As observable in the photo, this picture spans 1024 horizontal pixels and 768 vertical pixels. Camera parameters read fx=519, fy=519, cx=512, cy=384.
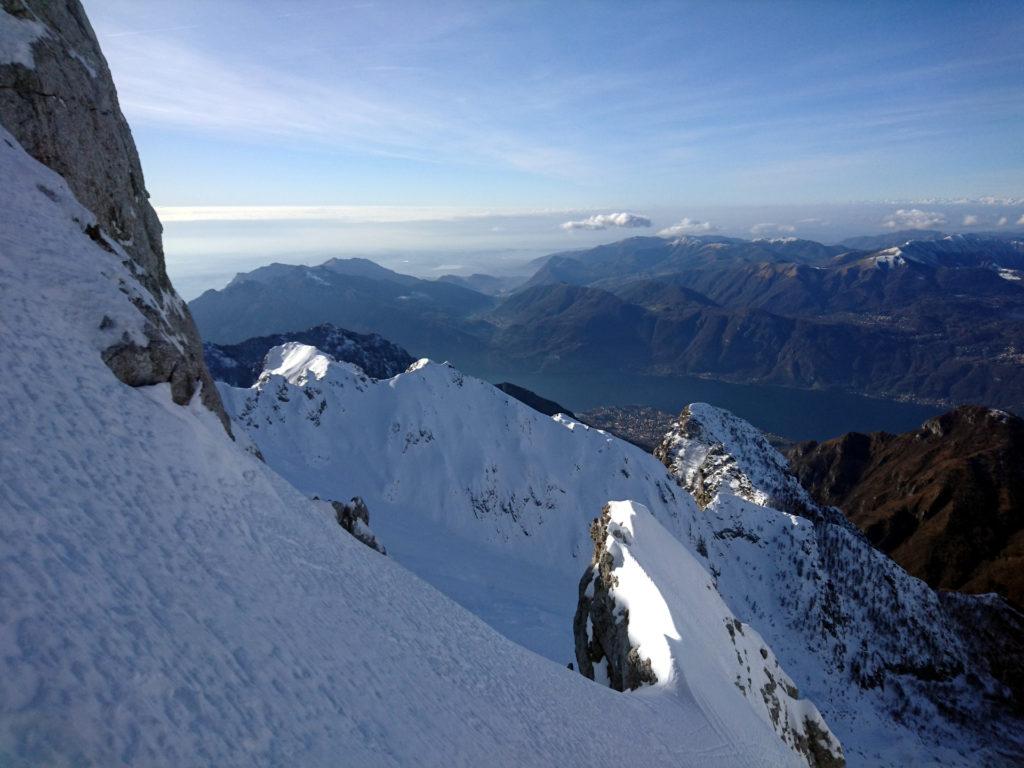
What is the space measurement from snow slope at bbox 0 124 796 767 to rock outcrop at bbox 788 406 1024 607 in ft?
372

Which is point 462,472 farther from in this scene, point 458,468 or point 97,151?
point 97,151

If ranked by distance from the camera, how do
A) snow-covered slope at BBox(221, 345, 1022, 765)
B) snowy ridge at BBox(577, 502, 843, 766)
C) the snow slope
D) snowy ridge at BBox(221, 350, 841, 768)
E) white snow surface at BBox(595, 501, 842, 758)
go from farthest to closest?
snowy ridge at BBox(221, 350, 841, 768)
snow-covered slope at BBox(221, 345, 1022, 765)
snowy ridge at BBox(577, 502, 843, 766)
white snow surface at BBox(595, 501, 842, 758)
the snow slope

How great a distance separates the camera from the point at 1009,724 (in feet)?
197

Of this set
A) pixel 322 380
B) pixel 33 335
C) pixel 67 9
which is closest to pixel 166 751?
pixel 33 335

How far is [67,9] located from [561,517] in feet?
261

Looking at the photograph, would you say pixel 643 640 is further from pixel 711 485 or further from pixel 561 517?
pixel 711 485

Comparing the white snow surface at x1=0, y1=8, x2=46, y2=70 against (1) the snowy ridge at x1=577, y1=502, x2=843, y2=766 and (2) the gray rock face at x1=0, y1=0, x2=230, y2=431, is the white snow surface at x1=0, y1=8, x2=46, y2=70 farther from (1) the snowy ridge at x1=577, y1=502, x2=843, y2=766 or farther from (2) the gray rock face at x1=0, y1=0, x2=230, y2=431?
(1) the snowy ridge at x1=577, y1=502, x2=843, y2=766

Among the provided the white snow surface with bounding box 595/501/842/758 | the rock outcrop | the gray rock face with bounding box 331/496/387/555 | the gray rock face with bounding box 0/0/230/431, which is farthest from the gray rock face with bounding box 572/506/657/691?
the rock outcrop

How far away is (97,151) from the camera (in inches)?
828

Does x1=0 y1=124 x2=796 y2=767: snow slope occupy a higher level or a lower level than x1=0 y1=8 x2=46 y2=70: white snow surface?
lower

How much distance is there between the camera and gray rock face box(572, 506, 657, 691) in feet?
88.4

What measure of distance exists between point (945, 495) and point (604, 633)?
129m

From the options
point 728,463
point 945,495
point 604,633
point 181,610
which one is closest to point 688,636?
point 604,633

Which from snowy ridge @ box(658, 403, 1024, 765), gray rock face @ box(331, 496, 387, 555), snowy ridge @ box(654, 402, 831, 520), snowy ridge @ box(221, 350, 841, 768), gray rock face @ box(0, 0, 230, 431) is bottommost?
snowy ridge @ box(658, 403, 1024, 765)
